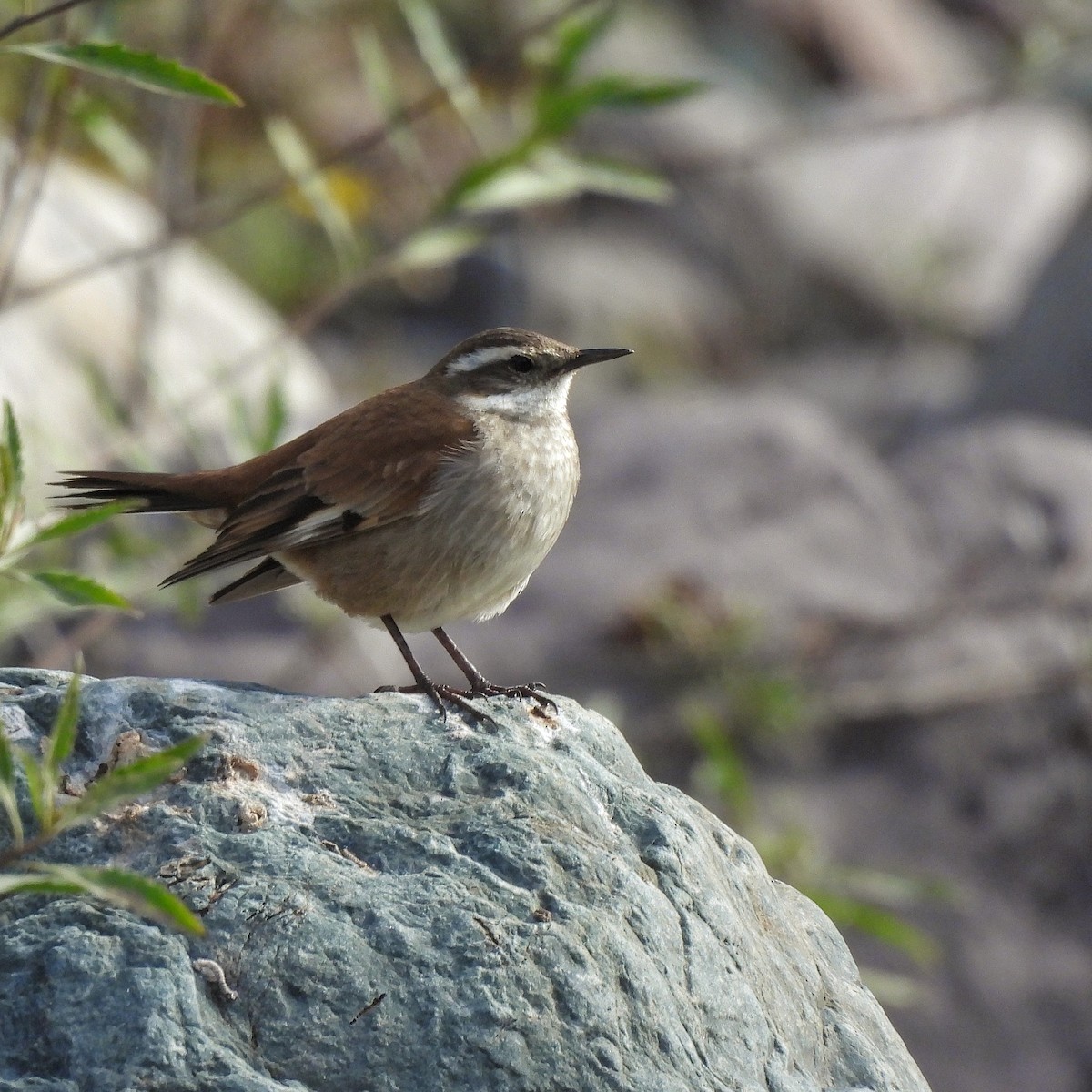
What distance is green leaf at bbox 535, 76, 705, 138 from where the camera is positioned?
5.26m

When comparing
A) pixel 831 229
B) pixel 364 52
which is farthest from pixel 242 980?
pixel 831 229

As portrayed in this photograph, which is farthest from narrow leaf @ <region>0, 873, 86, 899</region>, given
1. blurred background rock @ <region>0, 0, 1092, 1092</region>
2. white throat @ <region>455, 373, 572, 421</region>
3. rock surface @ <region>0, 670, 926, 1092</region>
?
white throat @ <region>455, 373, 572, 421</region>

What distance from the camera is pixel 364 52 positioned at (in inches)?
220

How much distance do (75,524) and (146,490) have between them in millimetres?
1899

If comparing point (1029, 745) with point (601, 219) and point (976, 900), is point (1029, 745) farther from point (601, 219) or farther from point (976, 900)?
point (601, 219)

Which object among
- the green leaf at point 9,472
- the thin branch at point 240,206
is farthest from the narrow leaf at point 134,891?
the thin branch at point 240,206

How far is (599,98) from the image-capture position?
17.4 ft

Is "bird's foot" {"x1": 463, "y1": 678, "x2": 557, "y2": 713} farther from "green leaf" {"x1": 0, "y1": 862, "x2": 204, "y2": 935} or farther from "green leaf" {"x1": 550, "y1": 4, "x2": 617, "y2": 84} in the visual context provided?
"green leaf" {"x1": 550, "y1": 4, "x2": 617, "y2": 84}

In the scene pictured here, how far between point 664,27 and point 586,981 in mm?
17635

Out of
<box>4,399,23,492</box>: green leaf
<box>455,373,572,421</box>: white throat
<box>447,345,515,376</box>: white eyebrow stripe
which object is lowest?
<box>4,399,23,492</box>: green leaf

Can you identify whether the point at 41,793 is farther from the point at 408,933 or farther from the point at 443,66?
the point at 443,66

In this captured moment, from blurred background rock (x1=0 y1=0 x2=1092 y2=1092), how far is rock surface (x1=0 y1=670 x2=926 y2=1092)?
1.64m

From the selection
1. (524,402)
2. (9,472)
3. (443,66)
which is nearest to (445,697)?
(9,472)

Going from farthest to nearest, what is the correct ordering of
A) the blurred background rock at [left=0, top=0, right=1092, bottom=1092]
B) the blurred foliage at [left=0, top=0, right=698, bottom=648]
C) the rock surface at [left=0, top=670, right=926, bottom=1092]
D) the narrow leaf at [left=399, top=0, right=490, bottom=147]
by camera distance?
1. the blurred background rock at [left=0, top=0, right=1092, bottom=1092]
2. the narrow leaf at [left=399, top=0, right=490, bottom=147]
3. the blurred foliage at [left=0, top=0, right=698, bottom=648]
4. the rock surface at [left=0, top=670, right=926, bottom=1092]
